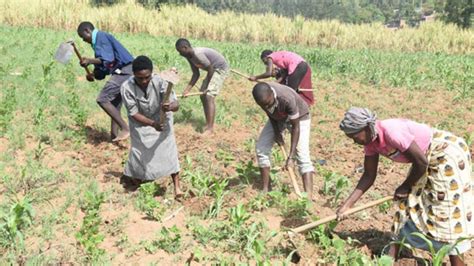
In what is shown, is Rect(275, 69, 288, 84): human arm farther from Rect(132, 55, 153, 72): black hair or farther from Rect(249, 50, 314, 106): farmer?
Rect(132, 55, 153, 72): black hair

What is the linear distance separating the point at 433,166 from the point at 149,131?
2432mm

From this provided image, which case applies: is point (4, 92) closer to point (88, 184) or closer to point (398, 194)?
point (88, 184)

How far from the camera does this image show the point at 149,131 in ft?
13.7

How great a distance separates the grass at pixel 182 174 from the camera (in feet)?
11.3

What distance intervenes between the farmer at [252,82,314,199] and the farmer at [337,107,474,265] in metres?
0.96

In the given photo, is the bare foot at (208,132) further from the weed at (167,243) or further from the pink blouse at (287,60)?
the weed at (167,243)

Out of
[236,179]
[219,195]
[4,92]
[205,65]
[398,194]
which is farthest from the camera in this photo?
[4,92]

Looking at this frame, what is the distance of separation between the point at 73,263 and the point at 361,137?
7.12 feet

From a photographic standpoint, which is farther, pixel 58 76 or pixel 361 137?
pixel 58 76

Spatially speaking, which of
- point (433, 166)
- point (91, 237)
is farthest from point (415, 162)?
point (91, 237)

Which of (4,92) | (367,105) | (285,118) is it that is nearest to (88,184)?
(285,118)

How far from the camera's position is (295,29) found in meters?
16.4

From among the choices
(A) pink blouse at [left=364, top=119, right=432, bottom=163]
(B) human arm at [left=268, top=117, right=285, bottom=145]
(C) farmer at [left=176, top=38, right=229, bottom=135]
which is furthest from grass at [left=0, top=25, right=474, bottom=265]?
(A) pink blouse at [left=364, top=119, right=432, bottom=163]

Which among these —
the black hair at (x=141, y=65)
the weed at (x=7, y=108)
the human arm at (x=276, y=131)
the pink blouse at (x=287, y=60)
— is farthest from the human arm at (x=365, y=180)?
the weed at (x=7, y=108)
